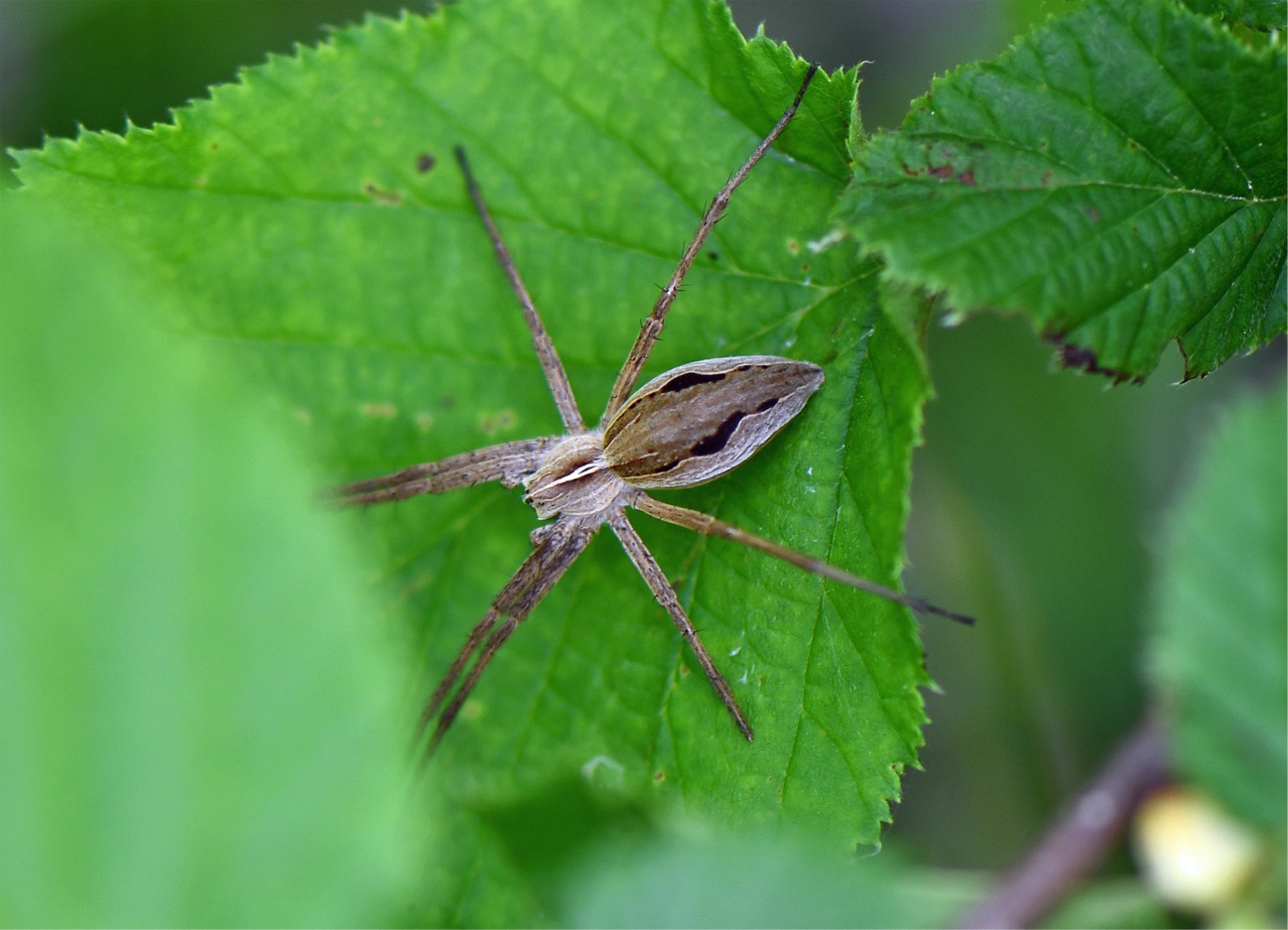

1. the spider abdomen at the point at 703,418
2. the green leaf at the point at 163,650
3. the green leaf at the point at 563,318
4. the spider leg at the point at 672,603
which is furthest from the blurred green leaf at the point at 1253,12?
the green leaf at the point at 163,650

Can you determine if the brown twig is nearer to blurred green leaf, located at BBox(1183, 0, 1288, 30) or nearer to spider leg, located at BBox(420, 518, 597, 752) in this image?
spider leg, located at BBox(420, 518, 597, 752)

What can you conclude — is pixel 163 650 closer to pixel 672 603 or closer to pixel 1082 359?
pixel 1082 359

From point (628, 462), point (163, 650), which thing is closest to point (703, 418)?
point (628, 462)

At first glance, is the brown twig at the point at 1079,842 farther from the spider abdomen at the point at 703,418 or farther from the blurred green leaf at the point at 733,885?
the blurred green leaf at the point at 733,885

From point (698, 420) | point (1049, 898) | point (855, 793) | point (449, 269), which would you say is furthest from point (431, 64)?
point (1049, 898)

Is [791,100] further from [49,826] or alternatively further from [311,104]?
[49,826]
